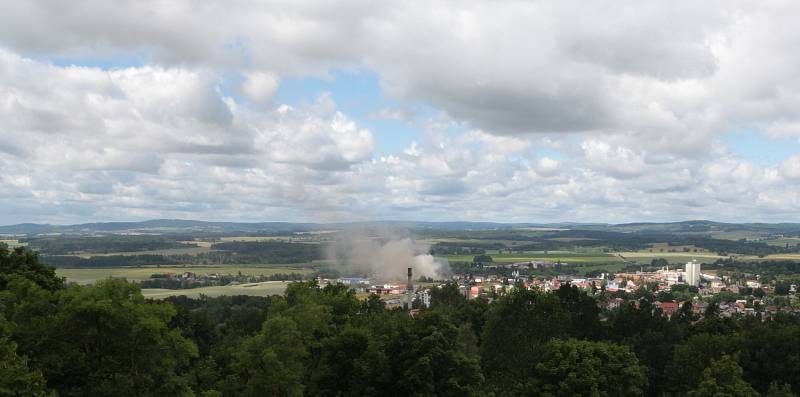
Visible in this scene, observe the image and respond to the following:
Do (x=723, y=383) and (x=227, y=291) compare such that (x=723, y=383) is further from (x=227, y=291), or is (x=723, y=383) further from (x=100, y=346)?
(x=227, y=291)

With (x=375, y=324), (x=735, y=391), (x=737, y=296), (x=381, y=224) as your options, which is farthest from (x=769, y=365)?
(x=381, y=224)

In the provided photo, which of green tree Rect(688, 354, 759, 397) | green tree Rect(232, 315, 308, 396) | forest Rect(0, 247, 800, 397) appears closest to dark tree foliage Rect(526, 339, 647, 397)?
forest Rect(0, 247, 800, 397)

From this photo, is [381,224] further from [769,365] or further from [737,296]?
[769,365]

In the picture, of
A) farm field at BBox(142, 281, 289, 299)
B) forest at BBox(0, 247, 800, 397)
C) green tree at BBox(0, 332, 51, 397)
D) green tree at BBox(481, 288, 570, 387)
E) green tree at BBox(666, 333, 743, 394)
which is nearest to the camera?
green tree at BBox(0, 332, 51, 397)

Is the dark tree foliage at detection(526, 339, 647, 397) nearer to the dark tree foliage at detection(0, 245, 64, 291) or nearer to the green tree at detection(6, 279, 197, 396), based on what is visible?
the green tree at detection(6, 279, 197, 396)

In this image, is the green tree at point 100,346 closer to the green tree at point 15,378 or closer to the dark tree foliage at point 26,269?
the green tree at point 15,378

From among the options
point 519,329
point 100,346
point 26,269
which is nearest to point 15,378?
point 100,346
